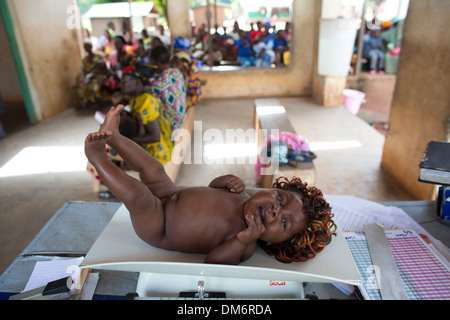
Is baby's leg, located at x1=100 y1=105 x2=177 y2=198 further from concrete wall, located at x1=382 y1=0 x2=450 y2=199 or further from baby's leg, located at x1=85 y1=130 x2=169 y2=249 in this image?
concrete wall, located at x1=382 y1=0 x2=450 y2=199

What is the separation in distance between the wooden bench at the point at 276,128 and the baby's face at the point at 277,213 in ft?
4.87

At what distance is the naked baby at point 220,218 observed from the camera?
1.18 meters

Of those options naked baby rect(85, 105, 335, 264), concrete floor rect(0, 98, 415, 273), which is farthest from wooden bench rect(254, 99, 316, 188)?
naked baby rect(85, 105, 335, 264)

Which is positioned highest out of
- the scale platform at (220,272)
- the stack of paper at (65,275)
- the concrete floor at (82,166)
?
the scale platform at (220,272)

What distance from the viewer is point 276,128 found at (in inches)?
139

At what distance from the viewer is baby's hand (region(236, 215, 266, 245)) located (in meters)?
1.12

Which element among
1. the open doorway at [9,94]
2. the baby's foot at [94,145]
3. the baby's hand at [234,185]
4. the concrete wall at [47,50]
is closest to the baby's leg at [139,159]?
the baby's foot at [94,145]

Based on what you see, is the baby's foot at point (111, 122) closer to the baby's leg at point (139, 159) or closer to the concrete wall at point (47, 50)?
the baby's leg at point (139, 159)

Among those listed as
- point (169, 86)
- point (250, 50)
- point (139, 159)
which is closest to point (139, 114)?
point (169, 86)

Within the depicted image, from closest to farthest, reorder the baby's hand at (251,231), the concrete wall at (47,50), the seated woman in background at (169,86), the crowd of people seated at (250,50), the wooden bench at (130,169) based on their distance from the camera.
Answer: the baby's hand at (251,231) → the wooden bench at (130,169) → the seated woman in background at (169,86) → the concrete wall at (47,50) → the crowd of people seated at (250,50)

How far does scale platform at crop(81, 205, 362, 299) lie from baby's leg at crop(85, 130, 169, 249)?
2.6 inches

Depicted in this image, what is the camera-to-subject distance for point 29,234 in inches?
107

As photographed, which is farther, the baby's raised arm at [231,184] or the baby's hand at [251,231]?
the baby's raised arm at [231,184]

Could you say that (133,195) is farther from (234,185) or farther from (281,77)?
(281,77)
